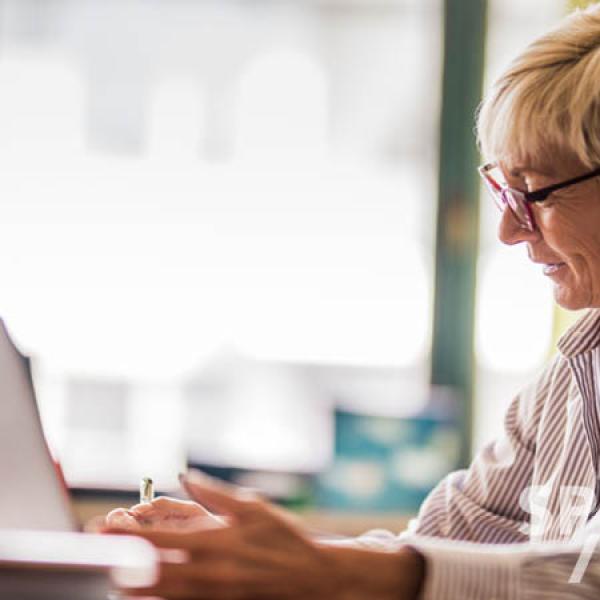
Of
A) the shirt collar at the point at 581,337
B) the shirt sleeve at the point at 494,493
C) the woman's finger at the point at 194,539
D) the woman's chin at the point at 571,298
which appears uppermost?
the woman's chin at the point at 571,298

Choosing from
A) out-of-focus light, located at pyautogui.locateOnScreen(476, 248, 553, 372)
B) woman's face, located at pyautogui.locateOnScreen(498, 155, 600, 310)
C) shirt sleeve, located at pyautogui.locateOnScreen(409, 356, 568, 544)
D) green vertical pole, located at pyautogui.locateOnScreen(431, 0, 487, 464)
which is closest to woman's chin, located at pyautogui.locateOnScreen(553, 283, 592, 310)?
woman's face, located at pyautogui.locateOnScreen(498, 155, 600, 310)

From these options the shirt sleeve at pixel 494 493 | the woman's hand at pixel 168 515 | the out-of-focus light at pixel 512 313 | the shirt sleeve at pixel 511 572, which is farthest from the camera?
the out-of-focus light at pixel 512 313

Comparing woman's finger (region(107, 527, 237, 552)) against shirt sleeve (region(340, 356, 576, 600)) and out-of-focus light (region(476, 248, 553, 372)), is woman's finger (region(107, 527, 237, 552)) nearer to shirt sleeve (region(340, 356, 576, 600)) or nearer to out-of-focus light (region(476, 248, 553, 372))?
shirt sleeve (region(340, 356, 576, 600))

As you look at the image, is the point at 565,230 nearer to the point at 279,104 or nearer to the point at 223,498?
the point at 223,498

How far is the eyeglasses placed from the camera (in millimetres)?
1467

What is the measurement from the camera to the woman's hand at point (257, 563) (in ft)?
2.80

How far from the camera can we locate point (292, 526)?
0.88 metres

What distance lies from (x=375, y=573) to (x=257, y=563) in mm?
109

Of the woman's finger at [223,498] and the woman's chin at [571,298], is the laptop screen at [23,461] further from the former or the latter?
the woman's chin at [571,298]

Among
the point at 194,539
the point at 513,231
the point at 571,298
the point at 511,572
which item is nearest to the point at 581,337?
the point at 571,298

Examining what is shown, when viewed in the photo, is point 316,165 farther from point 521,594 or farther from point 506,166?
point 521,594

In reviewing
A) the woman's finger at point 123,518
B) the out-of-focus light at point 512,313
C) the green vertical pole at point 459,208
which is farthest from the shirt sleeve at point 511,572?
the green vertical pole at point 459,208

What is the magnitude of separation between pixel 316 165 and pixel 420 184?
0.34m

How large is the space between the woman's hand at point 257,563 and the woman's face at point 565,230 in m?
0.72
